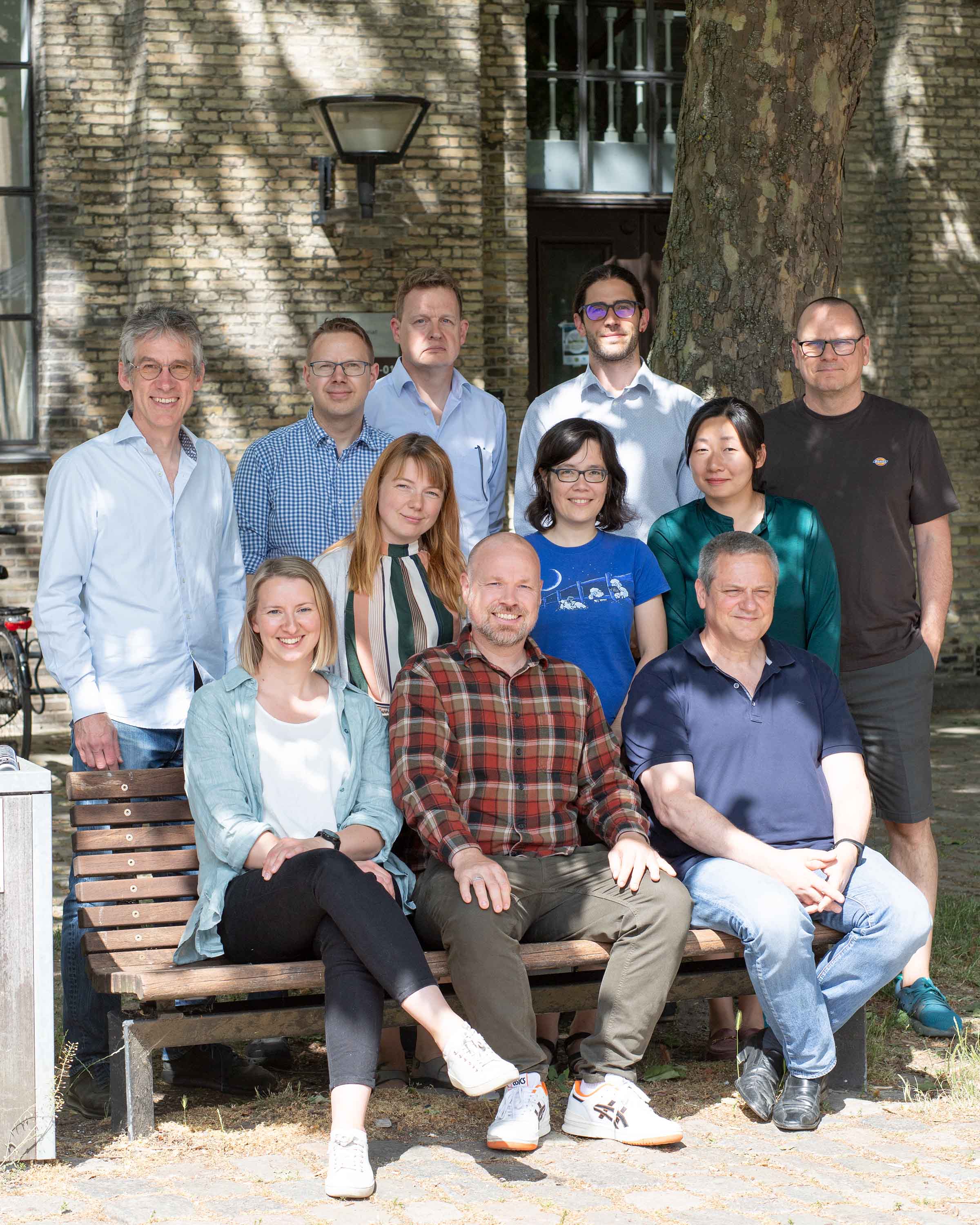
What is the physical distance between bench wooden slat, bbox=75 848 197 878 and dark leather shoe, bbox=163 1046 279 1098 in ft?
A: 1.81

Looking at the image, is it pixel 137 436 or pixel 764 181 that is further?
pixel 764 181

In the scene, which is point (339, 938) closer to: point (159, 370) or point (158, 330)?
point (159, 370)

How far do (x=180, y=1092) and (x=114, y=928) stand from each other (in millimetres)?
556

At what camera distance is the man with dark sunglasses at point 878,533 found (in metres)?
5.07

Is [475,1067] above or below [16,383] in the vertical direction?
below

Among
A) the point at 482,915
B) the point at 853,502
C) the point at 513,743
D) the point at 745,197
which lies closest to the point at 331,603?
the point at 513,743

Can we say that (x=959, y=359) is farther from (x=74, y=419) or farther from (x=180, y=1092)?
(x=180, y=1092)

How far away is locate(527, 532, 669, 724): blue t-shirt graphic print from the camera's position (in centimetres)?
470

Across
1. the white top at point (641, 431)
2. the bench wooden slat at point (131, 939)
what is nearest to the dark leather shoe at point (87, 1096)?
the bench wooden slat at point (131, 939)

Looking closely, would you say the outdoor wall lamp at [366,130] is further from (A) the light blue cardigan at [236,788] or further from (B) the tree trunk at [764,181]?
(A) the light blue cardigan at [236,788]

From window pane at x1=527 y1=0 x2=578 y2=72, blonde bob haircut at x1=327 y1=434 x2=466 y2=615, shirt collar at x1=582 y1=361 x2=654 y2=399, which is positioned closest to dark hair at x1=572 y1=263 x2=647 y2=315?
shirt collar at x1=582 y1=361 x2=654 y2=399

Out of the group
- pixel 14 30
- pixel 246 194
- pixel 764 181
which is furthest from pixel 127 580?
pixel 14 30

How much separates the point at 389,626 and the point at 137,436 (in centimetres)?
88

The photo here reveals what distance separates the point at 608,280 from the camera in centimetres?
521
